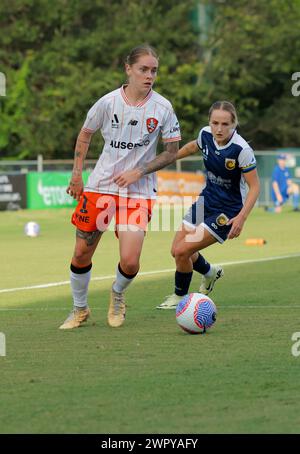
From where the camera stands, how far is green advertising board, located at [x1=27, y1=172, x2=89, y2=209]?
111 ft

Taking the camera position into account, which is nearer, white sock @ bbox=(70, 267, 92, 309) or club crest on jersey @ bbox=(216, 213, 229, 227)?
white sock @ bbox=(70, 267, 92, 309)

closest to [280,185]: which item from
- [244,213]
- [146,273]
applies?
[146,273]

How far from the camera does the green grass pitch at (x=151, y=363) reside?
6484 millimetres

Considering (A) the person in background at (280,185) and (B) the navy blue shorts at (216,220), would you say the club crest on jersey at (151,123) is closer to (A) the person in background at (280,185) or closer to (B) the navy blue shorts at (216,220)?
(B) the navy blue shorts at (216,220)

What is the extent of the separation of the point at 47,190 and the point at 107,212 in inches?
973

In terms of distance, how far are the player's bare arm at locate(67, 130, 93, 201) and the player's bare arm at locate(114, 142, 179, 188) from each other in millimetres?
332

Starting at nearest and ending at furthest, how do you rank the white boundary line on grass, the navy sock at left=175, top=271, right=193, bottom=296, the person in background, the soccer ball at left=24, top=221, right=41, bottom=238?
the navy sock at left=175, top=271, right=193, bottom=296 < the white boundary line on grass < the soccer ball at left=24, top=221, right=41, bottom=238 < the person in background

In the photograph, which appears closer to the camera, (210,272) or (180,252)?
(180,252)

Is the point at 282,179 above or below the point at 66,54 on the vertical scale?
below

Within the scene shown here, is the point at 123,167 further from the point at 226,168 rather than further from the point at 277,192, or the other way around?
the point at 277,192

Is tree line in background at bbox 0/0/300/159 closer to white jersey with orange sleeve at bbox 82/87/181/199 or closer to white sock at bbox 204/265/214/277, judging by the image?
white sock at bbox 204/265/214/277

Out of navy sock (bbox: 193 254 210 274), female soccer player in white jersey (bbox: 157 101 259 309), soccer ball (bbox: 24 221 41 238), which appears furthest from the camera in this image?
soccer ball (bbox: 24 221 41 238)

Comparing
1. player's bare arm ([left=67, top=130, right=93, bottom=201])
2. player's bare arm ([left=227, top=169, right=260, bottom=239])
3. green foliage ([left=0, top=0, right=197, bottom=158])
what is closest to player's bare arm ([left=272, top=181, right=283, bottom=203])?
green foliage ([left=0, top=0, right=197, bottom=158])

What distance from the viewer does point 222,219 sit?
37.0 feet
